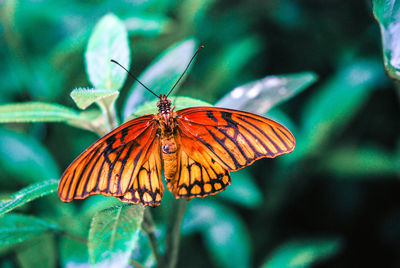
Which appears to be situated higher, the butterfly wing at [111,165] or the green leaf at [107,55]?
the green leaf at [107,55]

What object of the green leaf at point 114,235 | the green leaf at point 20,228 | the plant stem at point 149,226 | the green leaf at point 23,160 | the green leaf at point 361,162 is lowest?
the green leaf at point 114,235

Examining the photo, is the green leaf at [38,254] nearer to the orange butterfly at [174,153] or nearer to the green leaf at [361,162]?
the orange butterfly at [174,153]

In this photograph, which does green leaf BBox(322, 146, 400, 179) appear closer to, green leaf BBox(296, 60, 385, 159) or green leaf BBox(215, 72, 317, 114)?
green leaf BBox(296, 60, 385, 159)

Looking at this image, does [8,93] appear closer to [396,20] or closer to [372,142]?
[396,20]

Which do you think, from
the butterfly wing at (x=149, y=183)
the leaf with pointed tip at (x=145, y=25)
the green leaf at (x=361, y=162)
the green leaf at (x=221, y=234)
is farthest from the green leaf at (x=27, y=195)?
the green leaf at (x=361, y=162)

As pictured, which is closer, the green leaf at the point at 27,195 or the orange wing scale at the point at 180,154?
the green leaf at the point at 27,195

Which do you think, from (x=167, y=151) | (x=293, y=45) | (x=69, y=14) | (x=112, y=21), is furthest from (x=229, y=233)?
(x=69, y=14)

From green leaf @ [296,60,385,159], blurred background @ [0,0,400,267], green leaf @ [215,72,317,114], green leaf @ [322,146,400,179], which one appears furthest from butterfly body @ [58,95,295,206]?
green leaf @ [322,146,400,179]
